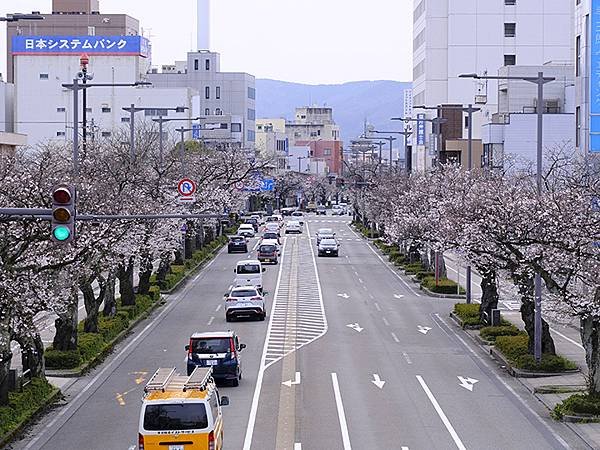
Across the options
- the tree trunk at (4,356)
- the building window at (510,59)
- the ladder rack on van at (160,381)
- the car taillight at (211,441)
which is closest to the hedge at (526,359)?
the ladder rack on van at (160,381)

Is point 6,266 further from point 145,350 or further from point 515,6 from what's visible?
point 515,6

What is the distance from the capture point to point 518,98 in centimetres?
8138

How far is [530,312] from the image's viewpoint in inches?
1417

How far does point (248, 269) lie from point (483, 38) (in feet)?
Result: 194

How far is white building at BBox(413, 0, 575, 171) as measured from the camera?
360 ft

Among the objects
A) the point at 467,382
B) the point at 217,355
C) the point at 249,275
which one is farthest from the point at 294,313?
the point at 217,355

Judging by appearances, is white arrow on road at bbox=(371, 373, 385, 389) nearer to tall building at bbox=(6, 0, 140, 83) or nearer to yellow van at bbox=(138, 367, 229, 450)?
yellow van at bbox=(138, 367, 229, 450)

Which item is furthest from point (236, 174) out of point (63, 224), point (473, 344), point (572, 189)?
point (63, 224)

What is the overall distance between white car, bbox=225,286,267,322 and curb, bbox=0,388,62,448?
16060mm

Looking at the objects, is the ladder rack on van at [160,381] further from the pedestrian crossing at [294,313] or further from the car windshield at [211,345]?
the pedestrian crossing at [294,313]

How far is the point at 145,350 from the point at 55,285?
11260 mm

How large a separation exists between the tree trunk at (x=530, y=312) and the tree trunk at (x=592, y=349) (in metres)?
5.06

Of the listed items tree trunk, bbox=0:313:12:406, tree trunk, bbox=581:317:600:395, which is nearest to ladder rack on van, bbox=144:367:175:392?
tree trunk, bbox=0:313:12:406

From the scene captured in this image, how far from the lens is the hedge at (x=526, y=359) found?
3350 cm
